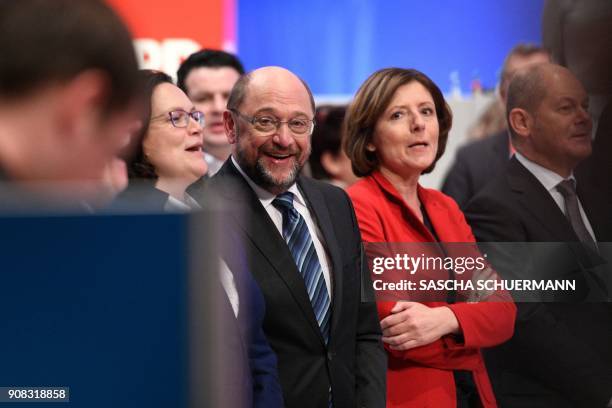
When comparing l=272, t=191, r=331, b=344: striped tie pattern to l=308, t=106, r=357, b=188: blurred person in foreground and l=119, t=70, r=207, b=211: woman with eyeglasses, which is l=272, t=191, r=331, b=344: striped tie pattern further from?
l=308, t=106, r=357, b=188: blurred person in foreground

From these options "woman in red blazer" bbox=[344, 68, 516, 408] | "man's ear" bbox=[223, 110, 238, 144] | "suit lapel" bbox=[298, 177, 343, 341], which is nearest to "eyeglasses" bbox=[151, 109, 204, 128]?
"man's ear" bbox=[223, 110, 238, 144]

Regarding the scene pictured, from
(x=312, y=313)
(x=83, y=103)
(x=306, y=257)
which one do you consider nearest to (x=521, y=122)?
(x=306, y=257)

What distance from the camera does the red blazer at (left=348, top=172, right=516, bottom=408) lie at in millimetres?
2977

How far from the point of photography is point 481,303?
3215mm

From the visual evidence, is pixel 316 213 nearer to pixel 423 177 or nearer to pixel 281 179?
pixel 281 179

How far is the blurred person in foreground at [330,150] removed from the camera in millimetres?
3541

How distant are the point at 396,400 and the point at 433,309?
0.33 m

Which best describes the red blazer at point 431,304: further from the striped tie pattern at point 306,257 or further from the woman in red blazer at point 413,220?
the striped tie pattern at point 306,257

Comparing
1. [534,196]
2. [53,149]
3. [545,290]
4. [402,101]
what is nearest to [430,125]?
[402,101]

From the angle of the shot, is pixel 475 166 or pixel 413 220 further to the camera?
pixel 475 166

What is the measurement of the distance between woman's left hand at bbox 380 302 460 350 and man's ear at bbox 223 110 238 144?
0.78 meters

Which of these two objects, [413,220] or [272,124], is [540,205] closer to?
[413,220]

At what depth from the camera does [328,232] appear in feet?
9.21

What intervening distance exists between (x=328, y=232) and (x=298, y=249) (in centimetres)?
12
